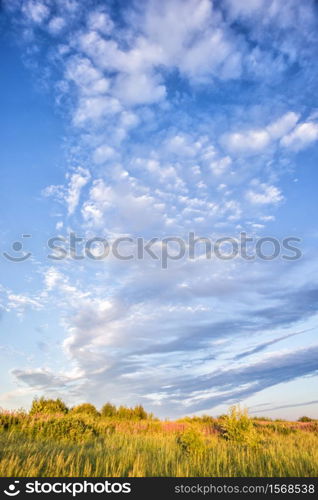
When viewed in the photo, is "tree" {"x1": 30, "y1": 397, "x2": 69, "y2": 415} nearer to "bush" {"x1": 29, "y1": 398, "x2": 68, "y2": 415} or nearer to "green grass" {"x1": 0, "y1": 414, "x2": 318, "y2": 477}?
"bush" {"x1": 29, "y1": 398, "x2": 68, "y2": 415}

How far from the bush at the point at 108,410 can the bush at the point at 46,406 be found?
5976 millimetres

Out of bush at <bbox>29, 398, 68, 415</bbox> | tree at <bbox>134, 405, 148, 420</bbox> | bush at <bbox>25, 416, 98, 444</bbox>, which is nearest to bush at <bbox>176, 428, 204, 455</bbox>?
bush at <bbox>25, 416, 98, 444</bbox>

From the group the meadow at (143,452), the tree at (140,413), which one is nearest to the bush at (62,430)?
the meadow at (143,452)

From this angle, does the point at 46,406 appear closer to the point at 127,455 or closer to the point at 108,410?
the point at 108,410

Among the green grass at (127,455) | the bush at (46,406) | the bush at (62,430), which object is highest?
the bush at (46,406)

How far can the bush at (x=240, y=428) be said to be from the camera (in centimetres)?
1360

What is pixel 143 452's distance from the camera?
34.1 feet

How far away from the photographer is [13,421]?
15.9m

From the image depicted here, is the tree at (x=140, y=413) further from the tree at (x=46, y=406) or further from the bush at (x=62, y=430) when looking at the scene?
the bush at (x=62, y=430)

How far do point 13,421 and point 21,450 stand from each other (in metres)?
8.11

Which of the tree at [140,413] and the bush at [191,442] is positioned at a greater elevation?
the tree at [140,413]

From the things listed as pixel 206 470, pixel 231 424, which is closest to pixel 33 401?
pixel 231 424
